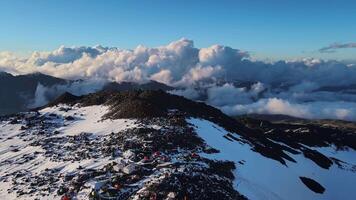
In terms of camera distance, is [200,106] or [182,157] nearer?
[182,157]

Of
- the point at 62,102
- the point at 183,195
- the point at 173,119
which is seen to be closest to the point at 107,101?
the point at 62,102

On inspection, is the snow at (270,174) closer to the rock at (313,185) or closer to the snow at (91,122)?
the rock at (313,185)

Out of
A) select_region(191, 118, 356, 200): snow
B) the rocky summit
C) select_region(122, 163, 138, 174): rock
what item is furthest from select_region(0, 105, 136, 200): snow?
select_region(191, 118, 356, 200): snow

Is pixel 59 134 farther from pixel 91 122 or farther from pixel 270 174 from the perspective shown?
pixel 270 174

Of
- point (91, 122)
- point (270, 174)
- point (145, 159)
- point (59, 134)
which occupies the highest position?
point (145, 159)

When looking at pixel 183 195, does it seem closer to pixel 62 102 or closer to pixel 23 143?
pixel 23 143

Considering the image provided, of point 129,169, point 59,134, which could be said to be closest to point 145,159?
point 129,169

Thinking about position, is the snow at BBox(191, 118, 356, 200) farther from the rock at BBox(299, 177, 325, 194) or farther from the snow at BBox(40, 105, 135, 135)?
the snow at BBox(40, 105, 135, 135)

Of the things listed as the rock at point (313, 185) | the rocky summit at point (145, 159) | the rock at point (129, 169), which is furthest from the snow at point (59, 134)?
the rock at point (313, 185)
